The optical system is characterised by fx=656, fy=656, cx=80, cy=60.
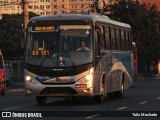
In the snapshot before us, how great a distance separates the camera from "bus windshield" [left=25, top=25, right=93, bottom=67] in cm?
2366

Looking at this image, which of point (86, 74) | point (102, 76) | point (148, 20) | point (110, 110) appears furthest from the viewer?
point (148, 20)

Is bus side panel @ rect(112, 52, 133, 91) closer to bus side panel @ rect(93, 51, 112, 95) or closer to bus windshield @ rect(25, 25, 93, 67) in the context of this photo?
bus side panel @ rect(93, 51, 112, 95)

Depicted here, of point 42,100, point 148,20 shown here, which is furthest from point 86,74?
point 148,20

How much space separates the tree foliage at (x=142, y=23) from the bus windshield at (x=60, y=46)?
61.2 m

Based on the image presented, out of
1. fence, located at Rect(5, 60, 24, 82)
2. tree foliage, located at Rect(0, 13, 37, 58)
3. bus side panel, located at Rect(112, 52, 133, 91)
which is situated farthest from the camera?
tree foliage, located at Rect(0, 13, 37, 58)

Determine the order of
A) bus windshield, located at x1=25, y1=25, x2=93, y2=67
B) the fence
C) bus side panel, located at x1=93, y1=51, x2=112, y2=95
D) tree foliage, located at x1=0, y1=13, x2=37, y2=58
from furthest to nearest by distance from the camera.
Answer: tree foliage, located at x1=0, y1=13, x2=37, y2=58 < the fence < bus side panel, located at x1=93, y1=51, x2=112, y2=95 < bus windshield, located at x1=25, y1=25, x2=93, y2=67

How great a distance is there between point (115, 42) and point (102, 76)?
3.23 metres

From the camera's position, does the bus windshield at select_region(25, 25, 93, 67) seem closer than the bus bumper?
No

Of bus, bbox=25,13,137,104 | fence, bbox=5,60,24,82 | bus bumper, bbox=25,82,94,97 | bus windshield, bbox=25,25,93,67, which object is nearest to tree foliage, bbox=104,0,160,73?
fence, bbox=5,60,24,82

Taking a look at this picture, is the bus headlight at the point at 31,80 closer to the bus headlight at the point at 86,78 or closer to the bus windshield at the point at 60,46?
the bus windshield at the point at 60,46

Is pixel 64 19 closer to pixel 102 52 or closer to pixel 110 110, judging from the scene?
pixel 102 52

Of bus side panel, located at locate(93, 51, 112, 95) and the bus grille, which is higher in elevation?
bus side panel, located at locate(93, 51, 112, 95)

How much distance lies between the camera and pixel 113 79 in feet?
90.3

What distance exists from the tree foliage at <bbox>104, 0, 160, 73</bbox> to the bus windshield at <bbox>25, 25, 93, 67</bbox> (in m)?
61.2
